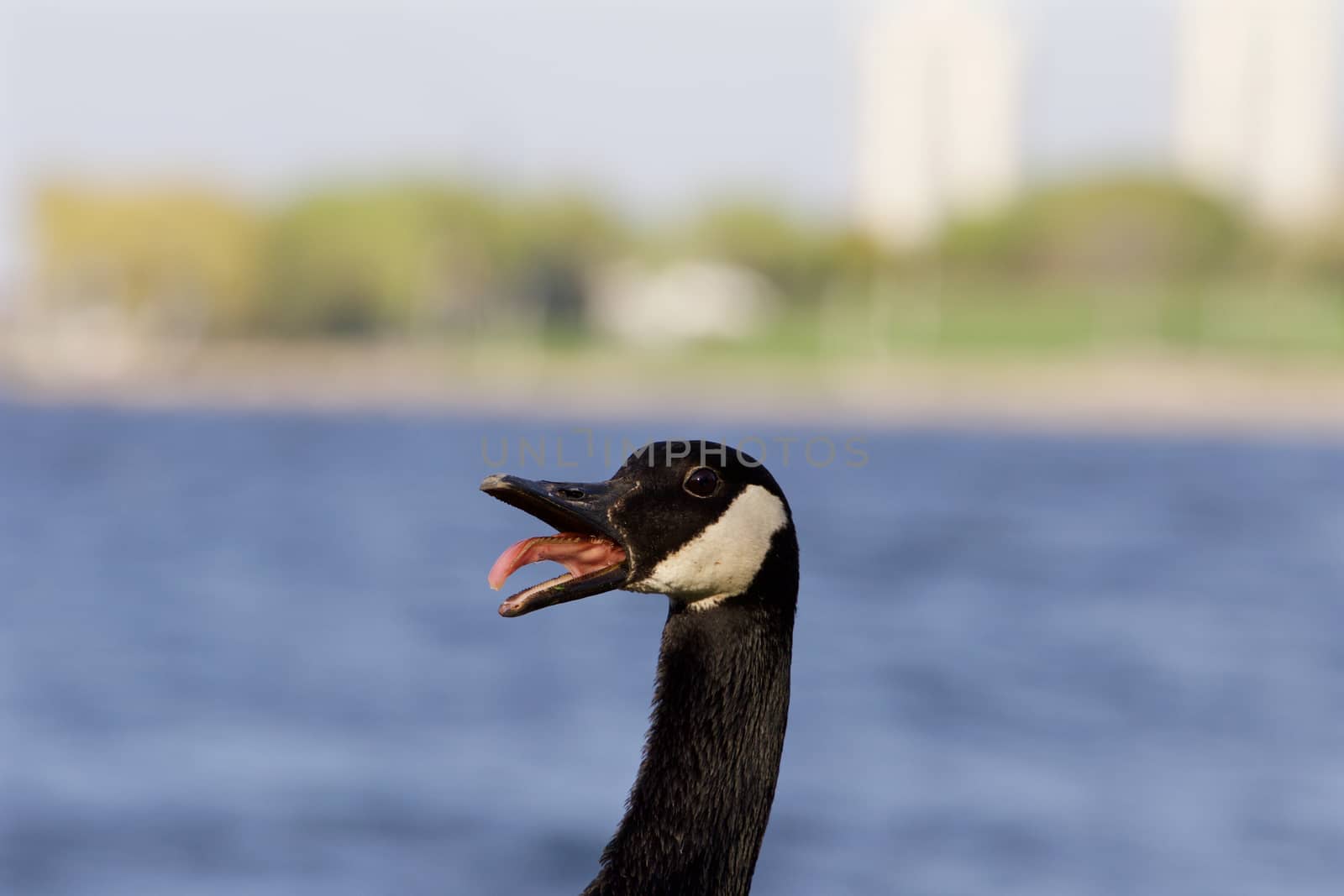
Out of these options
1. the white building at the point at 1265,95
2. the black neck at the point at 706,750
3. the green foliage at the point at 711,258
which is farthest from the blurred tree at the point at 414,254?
the black neck at the point at 706,750

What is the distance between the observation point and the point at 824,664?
26375mm

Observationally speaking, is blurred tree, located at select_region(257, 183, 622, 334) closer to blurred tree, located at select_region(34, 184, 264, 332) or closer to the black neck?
blurred tree, located at select_region(34, 184, 264, 332)

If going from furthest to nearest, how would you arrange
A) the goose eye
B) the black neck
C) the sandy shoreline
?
the sandy shoreline < the black neck < the goose eye

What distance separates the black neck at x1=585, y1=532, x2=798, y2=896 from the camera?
189 inches

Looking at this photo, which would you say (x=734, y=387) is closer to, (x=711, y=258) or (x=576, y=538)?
(x=711, y=258)

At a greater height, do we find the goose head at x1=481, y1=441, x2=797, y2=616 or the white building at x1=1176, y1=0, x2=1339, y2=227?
the white building at x1=1176, y1=0, x2=1339, y2=227

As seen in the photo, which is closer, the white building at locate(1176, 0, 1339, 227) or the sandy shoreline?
the sandy shoreline

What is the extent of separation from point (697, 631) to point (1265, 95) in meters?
175

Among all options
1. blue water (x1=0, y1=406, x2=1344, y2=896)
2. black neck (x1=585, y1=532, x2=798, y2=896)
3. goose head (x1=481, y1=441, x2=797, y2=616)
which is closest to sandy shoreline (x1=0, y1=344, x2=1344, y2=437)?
blue water (x1=0, y1=406, x2=1344, y2=896)

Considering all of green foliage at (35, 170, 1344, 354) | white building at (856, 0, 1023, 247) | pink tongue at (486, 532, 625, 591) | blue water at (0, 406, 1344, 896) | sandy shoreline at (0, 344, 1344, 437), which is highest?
white building at (856, 0, 1023, 247)

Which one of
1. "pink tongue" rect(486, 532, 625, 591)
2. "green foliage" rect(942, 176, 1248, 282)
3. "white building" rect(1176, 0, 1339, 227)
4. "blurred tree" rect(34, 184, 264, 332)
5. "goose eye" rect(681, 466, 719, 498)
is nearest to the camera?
"pink tongue" rect(486, 532, 625, 591)

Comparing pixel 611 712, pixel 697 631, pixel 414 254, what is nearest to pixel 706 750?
pixel 697 631

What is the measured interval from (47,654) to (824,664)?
1316 centimetres

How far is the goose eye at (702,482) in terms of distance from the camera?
15.2 feet
